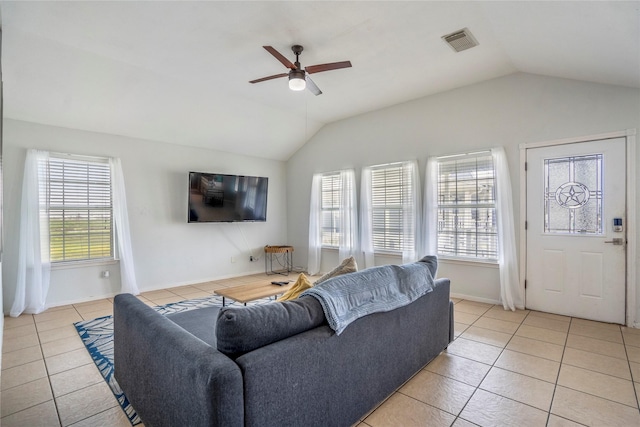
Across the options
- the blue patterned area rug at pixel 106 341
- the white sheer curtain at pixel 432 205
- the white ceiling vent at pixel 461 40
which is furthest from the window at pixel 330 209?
the white ceiling vent at pixel 461 40

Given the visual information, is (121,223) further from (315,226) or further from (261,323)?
(261,323)

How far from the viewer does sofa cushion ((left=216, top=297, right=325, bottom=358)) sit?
1313mm

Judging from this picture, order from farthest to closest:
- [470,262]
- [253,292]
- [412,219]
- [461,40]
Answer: [412,219], [470,262], [253,292], [461,40]

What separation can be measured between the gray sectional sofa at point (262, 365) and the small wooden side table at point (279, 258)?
4.07 m

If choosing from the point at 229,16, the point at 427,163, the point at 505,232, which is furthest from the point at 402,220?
the point at 229,16

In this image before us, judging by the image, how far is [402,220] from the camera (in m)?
5.07

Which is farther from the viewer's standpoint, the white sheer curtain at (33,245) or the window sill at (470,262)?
the window sill at (470,262)

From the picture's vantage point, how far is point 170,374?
1.42 m

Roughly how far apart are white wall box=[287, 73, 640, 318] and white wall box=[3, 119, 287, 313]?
65.5 inches

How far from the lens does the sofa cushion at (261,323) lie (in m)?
1.31

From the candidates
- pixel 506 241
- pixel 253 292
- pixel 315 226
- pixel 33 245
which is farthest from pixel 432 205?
pixel 33 245

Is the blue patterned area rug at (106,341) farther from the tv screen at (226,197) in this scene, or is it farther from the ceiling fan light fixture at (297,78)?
the ceiling fan light fixture at (297,78)

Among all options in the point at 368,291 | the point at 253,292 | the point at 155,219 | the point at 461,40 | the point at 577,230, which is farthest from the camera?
the point at 155,219

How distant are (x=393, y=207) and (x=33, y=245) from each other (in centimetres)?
506
